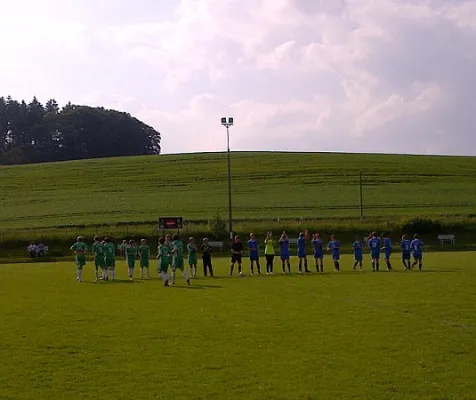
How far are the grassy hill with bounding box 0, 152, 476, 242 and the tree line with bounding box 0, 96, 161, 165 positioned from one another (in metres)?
40.7

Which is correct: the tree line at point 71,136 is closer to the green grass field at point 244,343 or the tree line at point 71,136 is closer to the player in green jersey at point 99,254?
the player in green jersey at point 99,254

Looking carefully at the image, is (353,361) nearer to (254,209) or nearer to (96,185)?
(254,209)

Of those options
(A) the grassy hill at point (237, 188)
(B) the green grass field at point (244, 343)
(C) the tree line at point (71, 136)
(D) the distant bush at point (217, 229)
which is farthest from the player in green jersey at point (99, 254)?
(C) the tree line at point (71, 136)

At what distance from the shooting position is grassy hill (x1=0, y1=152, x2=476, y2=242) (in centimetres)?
7431

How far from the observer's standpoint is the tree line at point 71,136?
15912 centimetres

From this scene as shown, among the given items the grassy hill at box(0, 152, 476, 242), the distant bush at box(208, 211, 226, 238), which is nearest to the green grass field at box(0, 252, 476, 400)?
the distant bush at box(208, 211, 226, 238)

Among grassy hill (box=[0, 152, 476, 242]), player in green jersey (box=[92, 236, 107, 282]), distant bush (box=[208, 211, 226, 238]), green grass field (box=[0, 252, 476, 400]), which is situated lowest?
green grass field (box=[0, 252, 476, 400])

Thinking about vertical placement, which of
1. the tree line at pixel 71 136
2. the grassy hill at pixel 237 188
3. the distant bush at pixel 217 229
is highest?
the tree line at pixel 71 136

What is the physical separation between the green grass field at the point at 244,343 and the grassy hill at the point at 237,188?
4889cm

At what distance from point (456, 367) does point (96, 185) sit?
291 ft

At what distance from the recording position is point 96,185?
97312 millimetres

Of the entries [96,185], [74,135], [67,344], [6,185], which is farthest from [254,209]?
[74,135]

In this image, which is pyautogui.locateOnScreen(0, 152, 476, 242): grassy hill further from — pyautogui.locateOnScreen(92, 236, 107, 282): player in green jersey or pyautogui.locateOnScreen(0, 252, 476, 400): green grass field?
pyautogui.locateOnScreen(0, 252, 476, 400): green grass field

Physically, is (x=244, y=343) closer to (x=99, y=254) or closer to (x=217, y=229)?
(x=99, y=254)
